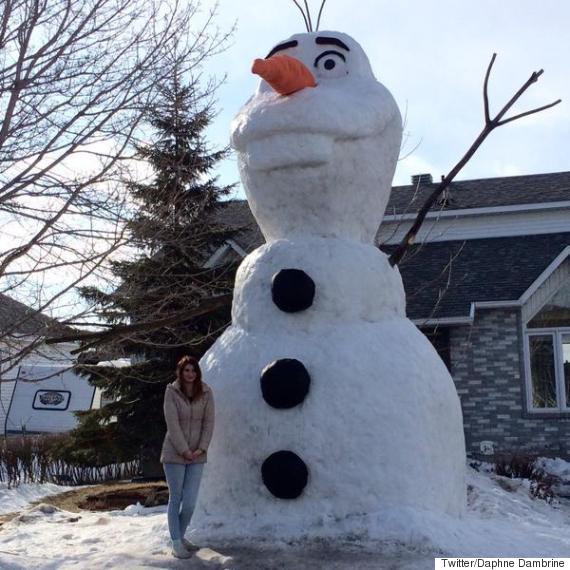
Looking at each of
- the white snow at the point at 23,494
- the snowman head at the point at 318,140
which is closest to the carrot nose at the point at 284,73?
the snowman head at the point at 318,140

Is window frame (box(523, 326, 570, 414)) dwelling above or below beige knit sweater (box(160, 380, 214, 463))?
above

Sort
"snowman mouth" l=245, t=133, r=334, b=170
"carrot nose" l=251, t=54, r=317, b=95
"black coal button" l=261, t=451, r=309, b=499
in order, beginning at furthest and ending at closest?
"snowman mouth" l=245, t=133, r=334, b=170 < "carrot nose" l=251, t=54, r=317, b=95 < "black coal button" l=261, t=451, r=309, b=499

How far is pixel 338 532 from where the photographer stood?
475cm

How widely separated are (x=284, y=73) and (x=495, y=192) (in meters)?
12.7

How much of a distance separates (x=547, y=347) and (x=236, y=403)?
414 inches

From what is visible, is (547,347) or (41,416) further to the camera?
(41,416)

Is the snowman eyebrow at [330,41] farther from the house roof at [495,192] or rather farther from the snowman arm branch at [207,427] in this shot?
the house roof at [495,192]

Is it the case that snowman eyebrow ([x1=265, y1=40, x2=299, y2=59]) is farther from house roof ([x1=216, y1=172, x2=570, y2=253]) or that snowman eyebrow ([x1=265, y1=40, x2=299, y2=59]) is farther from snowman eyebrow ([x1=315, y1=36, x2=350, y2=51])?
house roof ([x1=216, y1=172, x2=570, y2=253])

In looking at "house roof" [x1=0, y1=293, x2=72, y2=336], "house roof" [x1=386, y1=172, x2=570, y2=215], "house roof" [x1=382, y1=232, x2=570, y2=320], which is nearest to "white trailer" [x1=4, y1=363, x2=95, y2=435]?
"house roof" [x1=386, y1=172, x2=570, y2=215]

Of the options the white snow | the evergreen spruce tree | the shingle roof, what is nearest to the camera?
the evergreen spruce tree

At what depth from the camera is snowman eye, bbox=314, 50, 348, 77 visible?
218 inches

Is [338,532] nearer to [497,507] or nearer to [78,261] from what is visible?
[78,261]

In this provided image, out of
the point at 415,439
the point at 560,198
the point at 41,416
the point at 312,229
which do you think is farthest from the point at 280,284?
the point at 41,416

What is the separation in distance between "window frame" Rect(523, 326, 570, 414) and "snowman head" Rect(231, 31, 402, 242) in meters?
9.26
